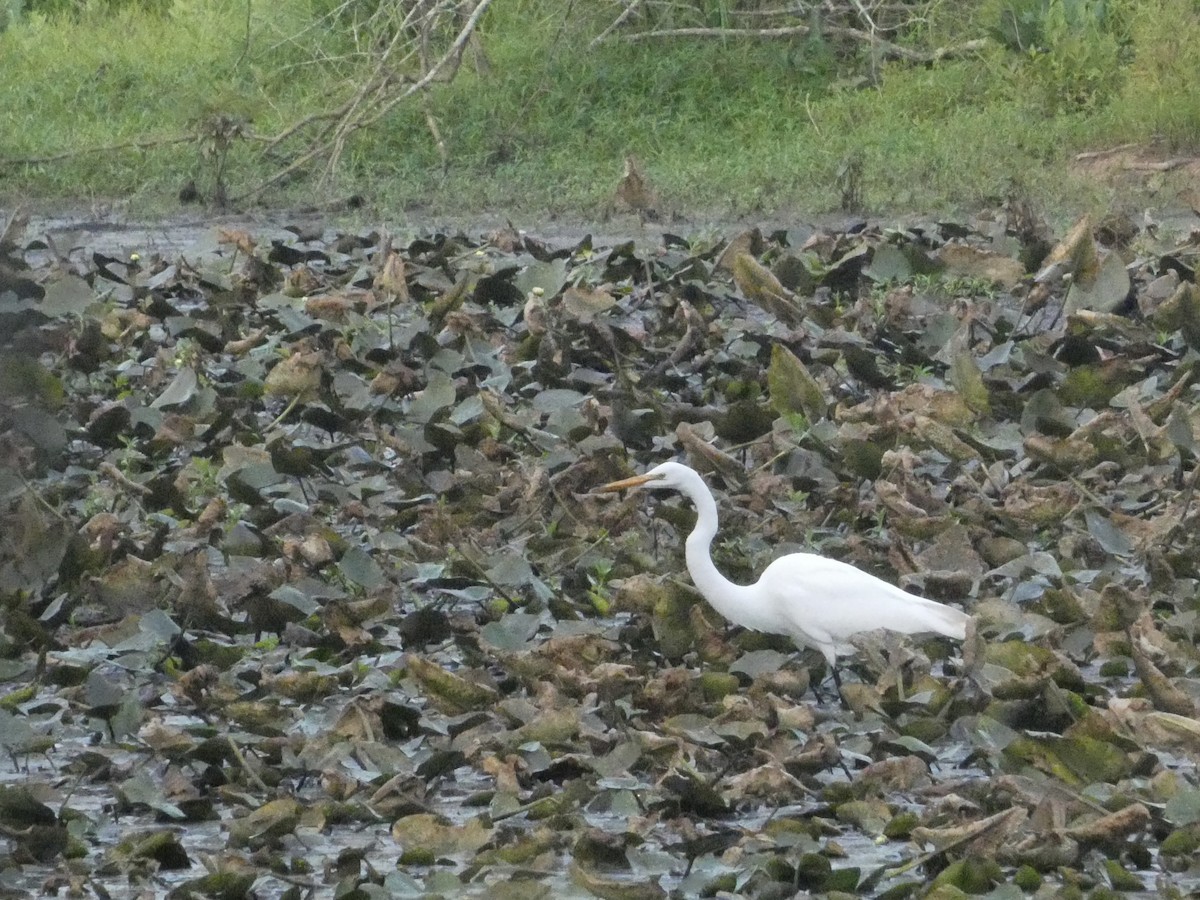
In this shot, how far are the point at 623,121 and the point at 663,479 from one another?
684cm

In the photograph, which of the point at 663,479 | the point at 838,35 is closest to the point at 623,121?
the point at 838,35

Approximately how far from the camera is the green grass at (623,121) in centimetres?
996

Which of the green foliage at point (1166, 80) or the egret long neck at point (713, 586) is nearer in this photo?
the egret long neck at point (713, 586)

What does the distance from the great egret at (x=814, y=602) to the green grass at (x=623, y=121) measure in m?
5.30

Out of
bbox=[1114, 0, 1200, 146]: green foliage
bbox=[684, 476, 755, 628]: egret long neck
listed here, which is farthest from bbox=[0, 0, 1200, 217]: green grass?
bbox=[684, 476, 755, 628]: egret long neck

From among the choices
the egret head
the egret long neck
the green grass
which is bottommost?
the green grass

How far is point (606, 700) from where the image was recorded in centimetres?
377

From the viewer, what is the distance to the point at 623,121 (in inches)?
440

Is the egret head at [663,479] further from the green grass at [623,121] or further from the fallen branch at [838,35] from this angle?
the fallen branch at [838,35]

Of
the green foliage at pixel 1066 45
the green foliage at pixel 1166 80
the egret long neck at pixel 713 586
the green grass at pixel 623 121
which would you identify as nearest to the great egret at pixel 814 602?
the egret long neck at pixel 713 586

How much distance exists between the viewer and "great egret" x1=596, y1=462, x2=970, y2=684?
411 centimetres

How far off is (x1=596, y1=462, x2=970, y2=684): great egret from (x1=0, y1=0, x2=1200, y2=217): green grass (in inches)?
209

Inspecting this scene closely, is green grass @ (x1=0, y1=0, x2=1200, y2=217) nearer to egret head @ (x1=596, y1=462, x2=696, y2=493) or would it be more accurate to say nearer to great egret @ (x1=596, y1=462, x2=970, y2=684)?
egret head @ (x1=596, y1=462, x2=696, y2=493)

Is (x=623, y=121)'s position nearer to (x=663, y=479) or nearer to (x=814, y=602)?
(x=663, y=479)
